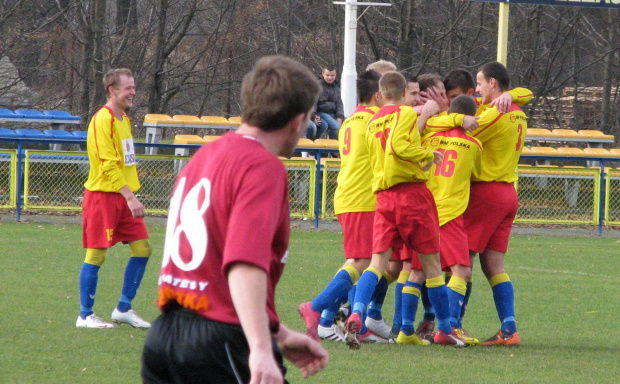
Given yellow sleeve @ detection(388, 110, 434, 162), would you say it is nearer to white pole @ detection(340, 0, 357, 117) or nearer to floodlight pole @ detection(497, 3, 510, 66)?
floodlight pole @ detection(497, 3, 510, 66)

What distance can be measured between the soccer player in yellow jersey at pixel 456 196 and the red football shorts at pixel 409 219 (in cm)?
32

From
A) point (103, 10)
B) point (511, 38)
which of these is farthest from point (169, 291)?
point (511, 38)

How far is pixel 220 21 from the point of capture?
94.6 ft

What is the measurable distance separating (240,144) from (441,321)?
4358mm

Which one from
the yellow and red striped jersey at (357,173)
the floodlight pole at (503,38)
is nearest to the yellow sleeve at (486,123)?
the yellow and red striped jersey at (357,173)

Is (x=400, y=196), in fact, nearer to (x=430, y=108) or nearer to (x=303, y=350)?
(x=430, y=108)

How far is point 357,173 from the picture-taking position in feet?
23.5

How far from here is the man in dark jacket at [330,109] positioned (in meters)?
19.3

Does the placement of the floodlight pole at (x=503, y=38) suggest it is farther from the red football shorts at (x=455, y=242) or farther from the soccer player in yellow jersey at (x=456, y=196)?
the red football shorts at (x=455, y=242)

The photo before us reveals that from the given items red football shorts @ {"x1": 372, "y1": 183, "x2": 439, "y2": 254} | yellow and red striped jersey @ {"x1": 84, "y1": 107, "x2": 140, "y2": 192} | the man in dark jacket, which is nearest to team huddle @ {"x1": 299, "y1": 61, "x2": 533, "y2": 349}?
red football shorts @ {"x1": 372, "y1": 183, "x2": 439, "y2": 254}

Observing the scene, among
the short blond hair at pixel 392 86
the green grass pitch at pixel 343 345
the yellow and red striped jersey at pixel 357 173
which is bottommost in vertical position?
the green grass pitch at pixel 343 345

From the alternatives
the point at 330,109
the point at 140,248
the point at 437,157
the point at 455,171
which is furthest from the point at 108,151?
the point at 330,109

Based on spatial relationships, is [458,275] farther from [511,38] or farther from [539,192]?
[511,38]

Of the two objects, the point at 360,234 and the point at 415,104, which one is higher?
the point at 415,104
